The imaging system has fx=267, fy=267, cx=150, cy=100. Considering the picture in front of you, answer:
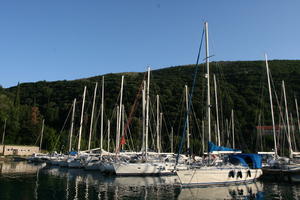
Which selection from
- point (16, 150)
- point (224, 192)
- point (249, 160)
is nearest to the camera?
point (224, 192)

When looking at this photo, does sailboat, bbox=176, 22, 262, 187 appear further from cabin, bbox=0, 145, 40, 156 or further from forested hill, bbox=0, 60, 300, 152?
cabin, bbox=0, 145, 40, 156

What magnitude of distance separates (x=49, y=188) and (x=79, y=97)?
316 feet

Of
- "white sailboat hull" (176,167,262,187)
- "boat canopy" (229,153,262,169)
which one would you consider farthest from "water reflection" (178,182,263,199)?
"boat canopy" (229,153,262,169)

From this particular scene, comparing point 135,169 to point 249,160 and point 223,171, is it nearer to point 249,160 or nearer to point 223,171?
point 223,171

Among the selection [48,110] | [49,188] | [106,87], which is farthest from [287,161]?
[106,87]

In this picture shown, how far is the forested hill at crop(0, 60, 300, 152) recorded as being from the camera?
7600cm

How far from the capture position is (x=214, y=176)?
78.4ft

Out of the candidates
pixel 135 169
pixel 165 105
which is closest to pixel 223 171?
pixel 135 169

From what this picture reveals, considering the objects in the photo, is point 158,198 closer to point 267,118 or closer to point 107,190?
point 107,190

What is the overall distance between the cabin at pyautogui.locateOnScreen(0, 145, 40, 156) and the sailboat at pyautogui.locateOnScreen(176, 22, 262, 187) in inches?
2364

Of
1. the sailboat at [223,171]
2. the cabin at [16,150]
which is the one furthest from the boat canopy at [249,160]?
the cabin at [16,150]

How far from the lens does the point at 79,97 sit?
116m

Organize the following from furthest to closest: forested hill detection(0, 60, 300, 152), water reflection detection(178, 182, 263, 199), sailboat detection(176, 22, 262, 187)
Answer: forested hill detection(0, 60, 300, 152) → sailboat detection(176, 22, 262, 187) → water reflection detection(178, 182, 263, 199)

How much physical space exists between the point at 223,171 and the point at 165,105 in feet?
251
